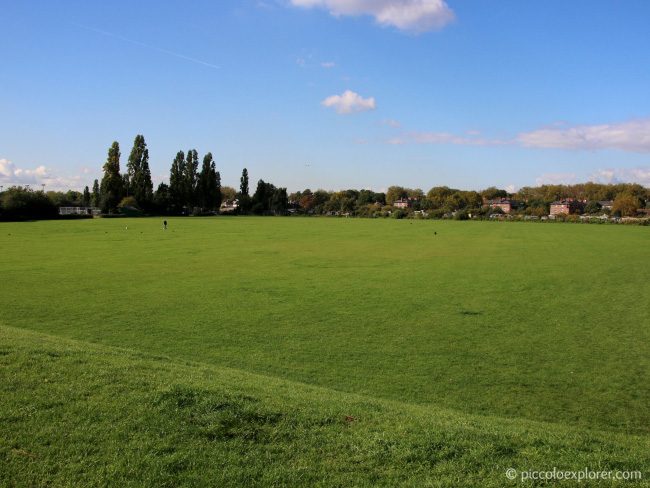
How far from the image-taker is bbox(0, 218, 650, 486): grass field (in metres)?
5.15

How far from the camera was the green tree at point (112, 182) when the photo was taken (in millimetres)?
103375

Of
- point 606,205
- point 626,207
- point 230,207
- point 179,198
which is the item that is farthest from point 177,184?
point 606,205

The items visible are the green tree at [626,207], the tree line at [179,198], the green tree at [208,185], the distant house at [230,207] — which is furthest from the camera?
the distant house at [230,207]

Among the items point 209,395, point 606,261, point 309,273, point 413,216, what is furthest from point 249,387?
point 413,216

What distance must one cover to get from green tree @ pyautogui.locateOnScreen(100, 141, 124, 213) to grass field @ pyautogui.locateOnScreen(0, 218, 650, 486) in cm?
7934

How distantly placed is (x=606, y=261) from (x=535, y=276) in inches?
423

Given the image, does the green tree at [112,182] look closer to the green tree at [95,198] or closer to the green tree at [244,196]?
the green tree at [95,198]

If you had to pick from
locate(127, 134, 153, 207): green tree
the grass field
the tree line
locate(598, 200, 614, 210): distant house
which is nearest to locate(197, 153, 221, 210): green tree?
the tree line

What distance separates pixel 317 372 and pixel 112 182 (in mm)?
104246

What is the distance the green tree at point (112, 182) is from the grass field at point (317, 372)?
7934 centimetres

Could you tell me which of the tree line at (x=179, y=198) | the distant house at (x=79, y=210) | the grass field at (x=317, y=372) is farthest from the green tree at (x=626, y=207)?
the distant house at (x=79, y=210)

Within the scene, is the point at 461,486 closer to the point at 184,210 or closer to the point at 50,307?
the point at 50,307

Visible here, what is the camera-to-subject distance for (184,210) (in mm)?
127625

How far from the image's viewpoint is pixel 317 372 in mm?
11180
